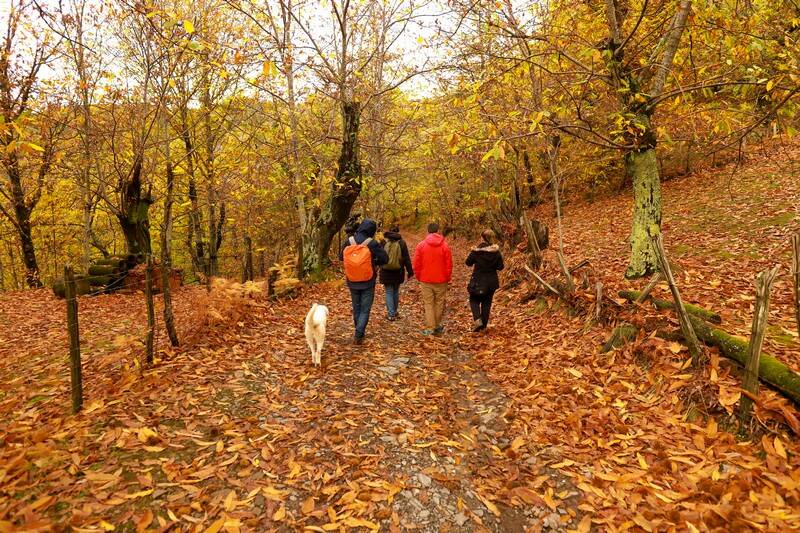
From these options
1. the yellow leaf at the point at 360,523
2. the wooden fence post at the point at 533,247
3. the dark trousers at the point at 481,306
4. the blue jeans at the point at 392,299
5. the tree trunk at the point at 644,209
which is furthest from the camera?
the wooden fence post at the point at 533,247

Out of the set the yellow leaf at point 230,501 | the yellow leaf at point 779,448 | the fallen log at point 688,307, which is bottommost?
the yellow leaf at point 230,501

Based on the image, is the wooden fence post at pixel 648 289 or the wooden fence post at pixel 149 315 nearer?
the wooden fence post at pixel 149 315

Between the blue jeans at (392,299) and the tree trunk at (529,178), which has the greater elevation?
the tree trunk at (529,178)

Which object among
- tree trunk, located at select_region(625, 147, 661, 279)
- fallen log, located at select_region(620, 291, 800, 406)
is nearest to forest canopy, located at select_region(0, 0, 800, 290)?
tree trunk, located at select_region(625, 147, 661, 279)

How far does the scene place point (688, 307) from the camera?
17.9 ft

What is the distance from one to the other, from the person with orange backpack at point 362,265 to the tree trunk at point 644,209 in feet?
16.7

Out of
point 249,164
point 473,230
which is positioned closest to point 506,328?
point 249,164

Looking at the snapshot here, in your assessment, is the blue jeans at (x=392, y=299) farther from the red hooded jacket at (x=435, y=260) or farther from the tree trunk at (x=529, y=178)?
the tree trunk at (x=529, y=178)

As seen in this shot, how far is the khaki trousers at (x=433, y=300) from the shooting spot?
25.1 feet

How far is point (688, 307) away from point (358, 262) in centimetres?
493

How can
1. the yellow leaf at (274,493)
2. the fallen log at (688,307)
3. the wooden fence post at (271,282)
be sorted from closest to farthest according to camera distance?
1. the yellow leaf at (274,493)
2. the fallen log at (688,307)
3. the wooden fence post at (271,282)

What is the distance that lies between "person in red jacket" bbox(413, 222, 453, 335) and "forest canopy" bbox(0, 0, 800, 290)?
6.84ft

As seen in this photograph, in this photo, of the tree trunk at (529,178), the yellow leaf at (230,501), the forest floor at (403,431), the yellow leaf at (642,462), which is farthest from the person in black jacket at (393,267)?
the tree trunk at (529,178)

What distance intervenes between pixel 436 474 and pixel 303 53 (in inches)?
373
